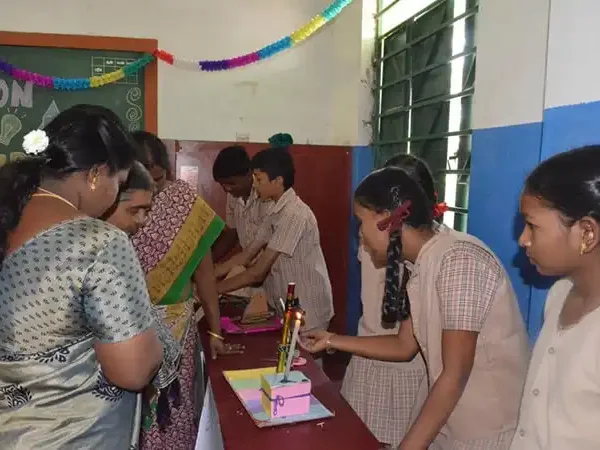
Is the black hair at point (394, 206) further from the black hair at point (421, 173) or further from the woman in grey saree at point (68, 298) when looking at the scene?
the woman in grey saree at point (68, 298)

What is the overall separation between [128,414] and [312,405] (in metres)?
0.45

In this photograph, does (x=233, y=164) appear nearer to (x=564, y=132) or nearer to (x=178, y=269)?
(x=178, y=269)

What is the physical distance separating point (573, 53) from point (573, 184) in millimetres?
716

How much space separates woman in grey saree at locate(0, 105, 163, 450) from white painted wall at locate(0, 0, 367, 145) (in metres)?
2.81

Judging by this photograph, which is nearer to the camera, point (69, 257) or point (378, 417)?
point (69, 257)

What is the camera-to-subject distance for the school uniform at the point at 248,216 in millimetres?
3189

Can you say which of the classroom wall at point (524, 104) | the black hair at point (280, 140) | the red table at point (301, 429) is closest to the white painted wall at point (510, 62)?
the classroom wall at point (524, 104)

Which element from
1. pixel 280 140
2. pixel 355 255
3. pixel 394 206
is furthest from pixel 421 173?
pixel 355 255

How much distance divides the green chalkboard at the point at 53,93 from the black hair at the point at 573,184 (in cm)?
334

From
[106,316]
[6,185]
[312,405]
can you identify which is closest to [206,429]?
[312,405]

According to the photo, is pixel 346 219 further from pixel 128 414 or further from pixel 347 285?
pixel 128 414

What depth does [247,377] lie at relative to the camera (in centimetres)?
166

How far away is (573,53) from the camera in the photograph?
1.57 metres

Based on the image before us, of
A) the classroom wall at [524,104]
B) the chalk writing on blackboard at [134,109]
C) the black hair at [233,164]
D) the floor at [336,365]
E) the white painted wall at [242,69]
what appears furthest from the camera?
the chalk writing on blackboard at [134,109]
